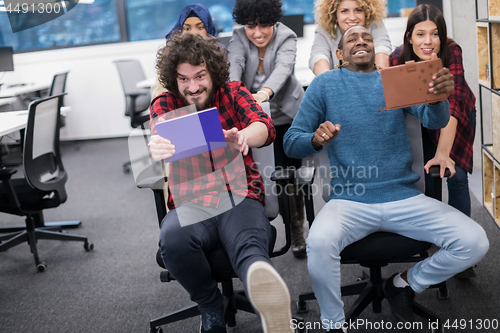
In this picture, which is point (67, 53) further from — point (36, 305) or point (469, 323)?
point (469, 323)

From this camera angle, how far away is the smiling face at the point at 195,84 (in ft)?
5.01

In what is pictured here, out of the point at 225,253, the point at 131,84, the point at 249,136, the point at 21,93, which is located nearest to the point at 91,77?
the point at 21,93

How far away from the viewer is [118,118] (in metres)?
5.78

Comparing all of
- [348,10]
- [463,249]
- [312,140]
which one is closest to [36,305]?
[312,140]

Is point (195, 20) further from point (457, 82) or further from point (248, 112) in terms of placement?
point (457, 82)

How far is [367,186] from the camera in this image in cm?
153

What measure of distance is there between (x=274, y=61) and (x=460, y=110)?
33.2 inches

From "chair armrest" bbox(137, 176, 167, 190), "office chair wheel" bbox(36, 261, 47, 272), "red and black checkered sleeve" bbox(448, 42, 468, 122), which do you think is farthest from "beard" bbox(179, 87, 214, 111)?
"office chair wheel" bbox(36, 261, 47, 272)

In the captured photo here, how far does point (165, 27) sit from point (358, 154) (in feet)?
15.7

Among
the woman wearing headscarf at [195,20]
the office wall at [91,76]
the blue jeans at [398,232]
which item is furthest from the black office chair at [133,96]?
the blue jeans at [398,232]

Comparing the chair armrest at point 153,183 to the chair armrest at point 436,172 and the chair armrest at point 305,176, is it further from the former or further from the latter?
the chair armrest at point 436,172

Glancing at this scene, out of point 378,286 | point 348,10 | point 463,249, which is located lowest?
point 378,286

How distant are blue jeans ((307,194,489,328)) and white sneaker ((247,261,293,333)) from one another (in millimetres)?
221

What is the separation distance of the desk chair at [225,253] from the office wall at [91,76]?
4250 millimetres
